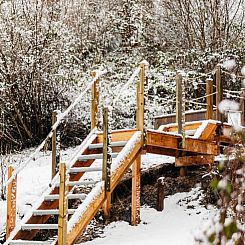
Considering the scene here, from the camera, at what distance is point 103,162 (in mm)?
6945

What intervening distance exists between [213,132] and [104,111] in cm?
269

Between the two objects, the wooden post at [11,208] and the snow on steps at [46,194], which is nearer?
the snow on steps at [46,194]

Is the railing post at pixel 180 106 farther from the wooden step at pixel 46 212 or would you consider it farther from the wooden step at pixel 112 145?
the wooden step at pixel 46 212

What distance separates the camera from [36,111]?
13.7 metres

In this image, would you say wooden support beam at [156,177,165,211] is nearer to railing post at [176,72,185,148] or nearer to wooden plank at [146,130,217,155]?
wooden plank at [146,130,217,155]

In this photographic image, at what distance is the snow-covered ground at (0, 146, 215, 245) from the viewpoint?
25.8ft

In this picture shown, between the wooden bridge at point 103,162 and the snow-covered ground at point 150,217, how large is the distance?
14.0 inches

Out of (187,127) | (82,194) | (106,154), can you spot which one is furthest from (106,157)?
(187,127)

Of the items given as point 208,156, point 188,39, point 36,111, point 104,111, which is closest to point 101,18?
point 188,39

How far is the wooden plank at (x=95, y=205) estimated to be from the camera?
21.2ft

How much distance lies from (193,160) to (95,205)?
2.81 m

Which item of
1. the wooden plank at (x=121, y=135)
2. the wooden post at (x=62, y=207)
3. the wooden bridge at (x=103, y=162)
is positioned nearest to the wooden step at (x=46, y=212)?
the wooden bridge at (x=103, y=162)

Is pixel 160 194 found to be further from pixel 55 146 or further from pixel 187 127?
pixel 55 146

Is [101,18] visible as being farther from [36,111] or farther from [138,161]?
[138,161]
